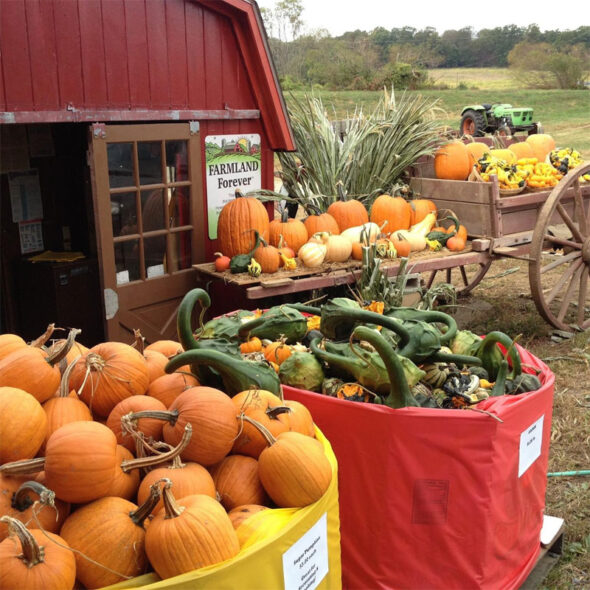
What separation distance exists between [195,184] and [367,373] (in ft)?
10.6

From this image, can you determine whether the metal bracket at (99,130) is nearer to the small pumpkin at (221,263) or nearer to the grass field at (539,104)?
the small pumpkin at (221,263)

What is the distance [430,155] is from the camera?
21.9 feet

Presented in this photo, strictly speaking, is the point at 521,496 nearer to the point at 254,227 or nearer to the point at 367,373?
the point at 367,373

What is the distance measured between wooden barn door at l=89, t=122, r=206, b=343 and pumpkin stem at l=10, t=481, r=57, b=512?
10.6ft

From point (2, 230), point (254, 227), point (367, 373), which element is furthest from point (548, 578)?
point (2, 230)

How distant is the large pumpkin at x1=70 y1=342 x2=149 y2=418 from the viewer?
2148 mm

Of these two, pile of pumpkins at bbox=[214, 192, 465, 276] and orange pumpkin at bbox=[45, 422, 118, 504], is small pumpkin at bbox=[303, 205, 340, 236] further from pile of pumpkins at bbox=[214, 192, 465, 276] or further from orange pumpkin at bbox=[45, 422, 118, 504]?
orange pumpkin at bbox=[45, 422, 118, 504]

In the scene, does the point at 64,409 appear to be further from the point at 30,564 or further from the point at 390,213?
the point at 390,213

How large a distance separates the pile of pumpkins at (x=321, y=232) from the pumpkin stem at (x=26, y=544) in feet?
12.3

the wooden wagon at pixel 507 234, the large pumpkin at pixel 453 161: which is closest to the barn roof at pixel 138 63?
the wooden wagon at pixel 507 234

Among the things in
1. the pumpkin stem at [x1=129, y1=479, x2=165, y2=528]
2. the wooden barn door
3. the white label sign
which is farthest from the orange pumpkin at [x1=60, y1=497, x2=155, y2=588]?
the wooden barn door

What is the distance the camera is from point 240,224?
5391 mm

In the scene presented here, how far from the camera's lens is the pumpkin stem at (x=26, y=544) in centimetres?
144

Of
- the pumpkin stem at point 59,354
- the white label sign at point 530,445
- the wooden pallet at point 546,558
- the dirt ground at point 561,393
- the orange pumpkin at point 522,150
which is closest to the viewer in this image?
the pumpkin stem at point 59,354
